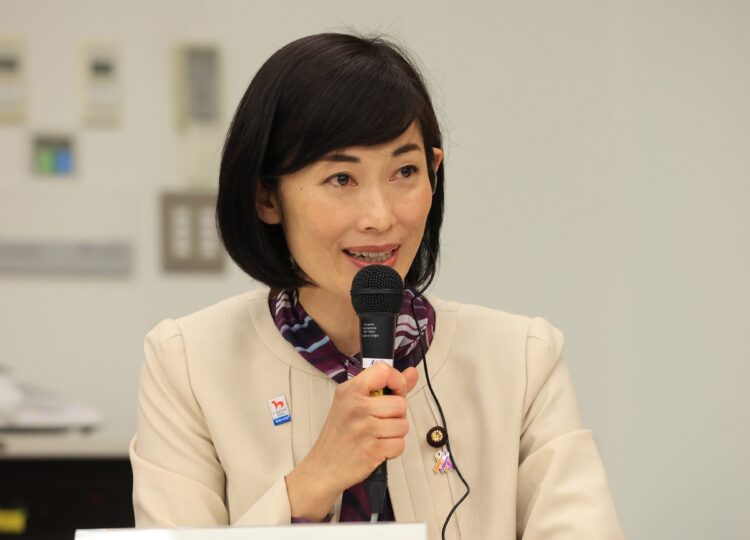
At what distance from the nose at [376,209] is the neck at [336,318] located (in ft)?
0.74

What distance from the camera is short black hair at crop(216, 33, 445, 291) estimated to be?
1362 mm

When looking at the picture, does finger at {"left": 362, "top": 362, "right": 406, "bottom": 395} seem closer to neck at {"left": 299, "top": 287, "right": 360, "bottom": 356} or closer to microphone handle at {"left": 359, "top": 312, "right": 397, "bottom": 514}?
microphone handle at {"left": 359, "top": 312, "right": 397, "bottom": 514}

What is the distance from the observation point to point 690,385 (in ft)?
9.45

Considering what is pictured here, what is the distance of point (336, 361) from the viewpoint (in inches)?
60.2

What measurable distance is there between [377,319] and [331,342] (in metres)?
0.40

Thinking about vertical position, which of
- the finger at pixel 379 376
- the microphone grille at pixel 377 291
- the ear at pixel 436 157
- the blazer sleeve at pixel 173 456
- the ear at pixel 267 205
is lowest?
the blazer sleeve at pixel 173 456

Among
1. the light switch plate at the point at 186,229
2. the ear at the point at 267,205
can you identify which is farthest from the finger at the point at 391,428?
the light switch plate at the point at 186,229

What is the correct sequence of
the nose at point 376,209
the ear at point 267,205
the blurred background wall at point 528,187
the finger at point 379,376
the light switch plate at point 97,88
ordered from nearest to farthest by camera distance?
the finger at point 379,376 < the nose at point 376,209 < the ear at point 267,205 < the blurred background wall at point 528,187 < the light switch plate at point 97,88

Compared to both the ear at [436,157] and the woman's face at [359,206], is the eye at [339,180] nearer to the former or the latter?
the woman's face at [359,206]

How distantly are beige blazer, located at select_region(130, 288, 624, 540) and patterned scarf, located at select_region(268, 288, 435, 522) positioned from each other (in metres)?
0.02

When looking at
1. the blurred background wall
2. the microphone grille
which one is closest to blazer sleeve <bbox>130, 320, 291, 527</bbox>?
the microphone grille

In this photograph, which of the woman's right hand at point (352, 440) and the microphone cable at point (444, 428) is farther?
the microphone cable at point (444, 428)

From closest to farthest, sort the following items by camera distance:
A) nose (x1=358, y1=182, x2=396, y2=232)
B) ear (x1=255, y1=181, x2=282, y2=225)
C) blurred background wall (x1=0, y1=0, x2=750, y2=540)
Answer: nose (x1=358, y1=182, x2=396, y2=232) < ear (x1=255, y1=181, x2=282, y2=225) < blurred background wall (x1=0, y1=0, x2=750, y2=540)

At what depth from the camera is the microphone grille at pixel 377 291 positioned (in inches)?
46.4
